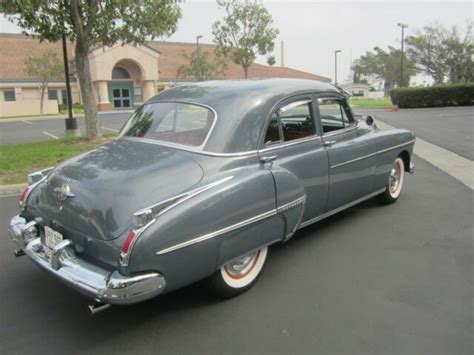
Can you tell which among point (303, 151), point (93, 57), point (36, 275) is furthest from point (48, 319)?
point (93, 57)

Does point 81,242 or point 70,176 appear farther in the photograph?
point 70,176

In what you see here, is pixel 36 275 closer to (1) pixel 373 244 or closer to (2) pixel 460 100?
(1) pixel 373 244

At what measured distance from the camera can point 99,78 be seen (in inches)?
1453

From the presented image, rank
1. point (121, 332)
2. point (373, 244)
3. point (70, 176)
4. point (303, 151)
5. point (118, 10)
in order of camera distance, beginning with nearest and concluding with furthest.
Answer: point (121, 332)
point (70, 176)
point (303, 151)
point (373, 244)
point (118, 10)

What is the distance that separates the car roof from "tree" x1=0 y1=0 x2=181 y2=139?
7.59 m

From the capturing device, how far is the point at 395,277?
357 centimetres

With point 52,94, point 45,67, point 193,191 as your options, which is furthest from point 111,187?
point 52,94

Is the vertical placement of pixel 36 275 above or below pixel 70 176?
below

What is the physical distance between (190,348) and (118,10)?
34.6ft

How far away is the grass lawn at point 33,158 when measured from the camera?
756 centimetres

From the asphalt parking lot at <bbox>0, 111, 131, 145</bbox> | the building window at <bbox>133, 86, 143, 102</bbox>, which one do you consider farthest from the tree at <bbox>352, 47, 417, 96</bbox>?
the asphalt parking lot at <bbox>0, 111, 131, 145</bbox>

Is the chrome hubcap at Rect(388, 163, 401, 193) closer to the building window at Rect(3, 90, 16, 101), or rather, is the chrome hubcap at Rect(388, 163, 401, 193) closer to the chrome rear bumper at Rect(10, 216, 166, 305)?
the chrome rear bumper at Rect(10, 216, 166, 305)

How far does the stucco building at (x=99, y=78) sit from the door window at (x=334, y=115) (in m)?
32.9

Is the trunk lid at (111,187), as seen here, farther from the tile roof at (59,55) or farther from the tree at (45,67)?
the tree at (45,67)
